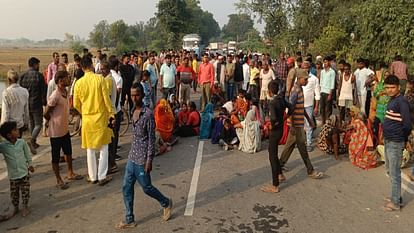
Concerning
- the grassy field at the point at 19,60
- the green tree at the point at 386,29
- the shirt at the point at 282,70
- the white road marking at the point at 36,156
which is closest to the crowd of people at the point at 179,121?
the white road marking at the point at 36,156

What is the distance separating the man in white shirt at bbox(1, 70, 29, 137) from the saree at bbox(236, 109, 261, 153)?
4372mm

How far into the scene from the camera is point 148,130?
4.61 meters

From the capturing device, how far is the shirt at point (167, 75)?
11820 mm

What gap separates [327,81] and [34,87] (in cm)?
689

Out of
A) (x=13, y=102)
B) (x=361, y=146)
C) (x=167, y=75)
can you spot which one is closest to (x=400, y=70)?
(x=361, y=146)

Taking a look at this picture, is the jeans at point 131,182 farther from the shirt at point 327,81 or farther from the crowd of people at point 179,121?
the shirt at point 327,81

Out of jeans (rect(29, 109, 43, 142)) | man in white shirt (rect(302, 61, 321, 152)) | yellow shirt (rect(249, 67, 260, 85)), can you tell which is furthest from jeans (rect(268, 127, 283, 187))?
yellow shirt (rect(249, 67, 260, 85))

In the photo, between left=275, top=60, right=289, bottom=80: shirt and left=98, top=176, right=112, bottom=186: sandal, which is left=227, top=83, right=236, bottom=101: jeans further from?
left=98, top=176, right=112, bottom=186: sandal

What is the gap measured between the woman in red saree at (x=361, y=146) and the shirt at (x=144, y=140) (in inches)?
174

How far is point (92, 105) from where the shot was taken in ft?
19.5

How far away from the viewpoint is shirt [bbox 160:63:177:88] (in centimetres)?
1182

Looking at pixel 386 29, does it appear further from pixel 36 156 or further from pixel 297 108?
pixel 36 156

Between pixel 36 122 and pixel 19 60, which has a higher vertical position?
pixel 19 60

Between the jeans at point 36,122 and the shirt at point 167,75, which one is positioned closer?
the jeans at point 36,122
